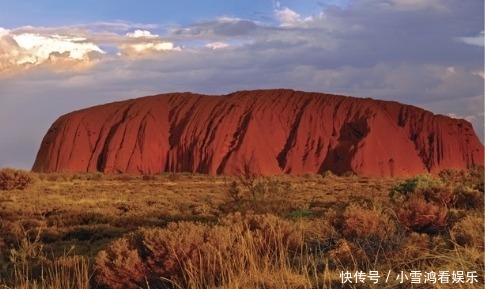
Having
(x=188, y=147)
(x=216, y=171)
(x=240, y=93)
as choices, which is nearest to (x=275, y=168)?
(x=216, y=171)

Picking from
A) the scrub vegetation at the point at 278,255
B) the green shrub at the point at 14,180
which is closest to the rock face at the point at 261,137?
the green shrub at the point at 14,180

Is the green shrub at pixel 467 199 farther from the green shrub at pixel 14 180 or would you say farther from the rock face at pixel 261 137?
the rock face at pixel 261 137

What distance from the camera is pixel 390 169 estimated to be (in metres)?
55.6

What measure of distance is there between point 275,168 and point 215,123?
28.2 ft

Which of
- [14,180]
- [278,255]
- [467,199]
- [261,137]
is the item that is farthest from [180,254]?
[261,137]

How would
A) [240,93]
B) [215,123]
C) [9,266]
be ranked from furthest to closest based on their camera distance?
[240,93], [215,123], [9,266]

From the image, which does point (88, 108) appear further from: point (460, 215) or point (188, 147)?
point (460, 215)

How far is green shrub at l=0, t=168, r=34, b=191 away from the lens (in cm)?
3241

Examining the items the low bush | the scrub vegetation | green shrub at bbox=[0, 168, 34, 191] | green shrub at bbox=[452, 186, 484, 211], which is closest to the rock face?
green shrub at bbox=[0, 168, 34, 191]

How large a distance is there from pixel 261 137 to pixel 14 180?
2820 cm

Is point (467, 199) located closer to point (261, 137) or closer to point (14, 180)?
point (14, 180)

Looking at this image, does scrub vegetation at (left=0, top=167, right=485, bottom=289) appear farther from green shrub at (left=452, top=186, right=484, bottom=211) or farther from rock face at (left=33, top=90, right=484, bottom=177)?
rock face at (left=33, top=90, right=484, bottom=177)

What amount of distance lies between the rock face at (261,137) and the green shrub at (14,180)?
22.8 metres

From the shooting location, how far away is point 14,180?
32750 millimetres
